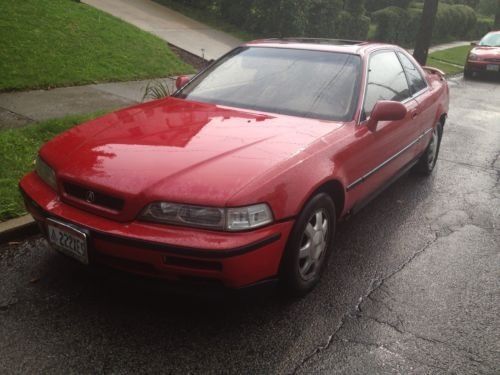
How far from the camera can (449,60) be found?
18.2 meters

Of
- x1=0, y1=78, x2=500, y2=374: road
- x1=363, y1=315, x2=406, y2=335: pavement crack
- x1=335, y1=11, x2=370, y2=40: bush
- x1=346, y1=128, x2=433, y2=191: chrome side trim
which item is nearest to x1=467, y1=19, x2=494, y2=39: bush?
x1=335, y1=11, x2=370, y2=40: bush

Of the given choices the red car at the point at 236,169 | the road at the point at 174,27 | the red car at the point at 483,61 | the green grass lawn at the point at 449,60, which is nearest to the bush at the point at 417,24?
the green grass lawn at the point at 449,60

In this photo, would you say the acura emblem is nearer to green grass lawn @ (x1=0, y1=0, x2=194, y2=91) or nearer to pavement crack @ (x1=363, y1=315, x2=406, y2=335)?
pavement crack @ (x1=363, y1=315, x2=406, y2=335)

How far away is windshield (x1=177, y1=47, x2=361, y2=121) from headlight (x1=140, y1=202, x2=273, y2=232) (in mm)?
1296

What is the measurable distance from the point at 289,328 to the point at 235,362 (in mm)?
442

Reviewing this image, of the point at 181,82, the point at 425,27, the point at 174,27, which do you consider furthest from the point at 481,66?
the point at 181,82

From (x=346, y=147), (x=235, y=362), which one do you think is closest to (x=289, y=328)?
(x=235, y=362)

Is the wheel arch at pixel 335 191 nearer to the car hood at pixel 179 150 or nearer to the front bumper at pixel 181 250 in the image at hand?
the car hood at pixel 179 150

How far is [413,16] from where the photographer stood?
21.2 m

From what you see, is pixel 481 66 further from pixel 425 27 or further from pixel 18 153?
pixel 18 153

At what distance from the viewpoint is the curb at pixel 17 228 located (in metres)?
3.58

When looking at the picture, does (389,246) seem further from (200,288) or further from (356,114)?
(200,288)

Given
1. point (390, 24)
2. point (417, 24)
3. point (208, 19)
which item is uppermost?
point (208, 19)

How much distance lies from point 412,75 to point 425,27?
10.2 m
